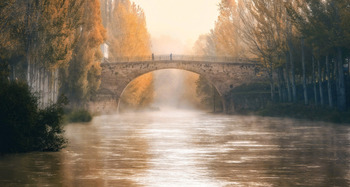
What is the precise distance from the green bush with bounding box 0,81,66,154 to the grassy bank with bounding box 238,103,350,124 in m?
20.0

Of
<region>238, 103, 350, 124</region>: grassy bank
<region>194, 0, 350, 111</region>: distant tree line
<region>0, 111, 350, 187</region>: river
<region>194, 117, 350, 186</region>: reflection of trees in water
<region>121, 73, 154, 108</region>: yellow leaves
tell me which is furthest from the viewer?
<region>121, 73, 154, 108</region>: yellow leaves

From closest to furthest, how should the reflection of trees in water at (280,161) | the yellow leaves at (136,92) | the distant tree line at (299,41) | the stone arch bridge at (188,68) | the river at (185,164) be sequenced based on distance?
the river at (185,164) → the reflection of trees in water at (280,161) → the distant tree line at (299,41) → the stone arch bridge at (188,68) → the yellow leaves at (136,92)

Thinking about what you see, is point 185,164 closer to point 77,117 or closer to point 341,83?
point 341,83

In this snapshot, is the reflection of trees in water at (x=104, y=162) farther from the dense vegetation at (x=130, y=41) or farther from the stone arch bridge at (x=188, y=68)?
the dense vegetation at (x=130, y=41)

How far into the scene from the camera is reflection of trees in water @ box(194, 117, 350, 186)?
34.4ft

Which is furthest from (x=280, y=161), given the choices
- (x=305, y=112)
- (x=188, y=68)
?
(x=188, y=68)

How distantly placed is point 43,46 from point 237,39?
34.3 metres

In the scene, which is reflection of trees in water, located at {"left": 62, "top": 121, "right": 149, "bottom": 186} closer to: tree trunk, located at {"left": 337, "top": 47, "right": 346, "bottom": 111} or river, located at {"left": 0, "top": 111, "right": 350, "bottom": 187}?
river, located at {"left": 0, "top": 111, "right": 350, "bottom": 187}

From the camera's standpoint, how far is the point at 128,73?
60188mm

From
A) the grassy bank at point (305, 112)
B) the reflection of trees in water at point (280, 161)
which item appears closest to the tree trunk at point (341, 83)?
the grassy bank at point (305, 112)

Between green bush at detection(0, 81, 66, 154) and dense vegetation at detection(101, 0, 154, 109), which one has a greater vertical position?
dense vegetation at detection(101, 0, 154, 109)

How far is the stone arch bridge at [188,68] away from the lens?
197ft

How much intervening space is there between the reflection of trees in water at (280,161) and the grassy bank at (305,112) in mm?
11312

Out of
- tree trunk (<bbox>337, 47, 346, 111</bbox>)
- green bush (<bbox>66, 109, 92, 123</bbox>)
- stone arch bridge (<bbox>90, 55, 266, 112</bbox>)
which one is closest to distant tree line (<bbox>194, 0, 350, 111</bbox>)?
tree trunk (<bbox>337, 47, 346, 111</bbox>)
